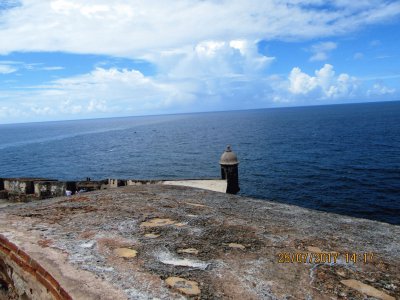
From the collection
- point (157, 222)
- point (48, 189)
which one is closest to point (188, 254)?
point (157, 222)

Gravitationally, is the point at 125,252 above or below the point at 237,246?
above

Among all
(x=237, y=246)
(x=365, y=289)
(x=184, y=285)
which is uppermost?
(x=184, y=285)

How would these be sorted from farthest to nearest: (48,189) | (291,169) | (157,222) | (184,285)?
(291,169) < (48,189) < (157,222) < (184,285)

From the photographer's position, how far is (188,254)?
466 centimetres

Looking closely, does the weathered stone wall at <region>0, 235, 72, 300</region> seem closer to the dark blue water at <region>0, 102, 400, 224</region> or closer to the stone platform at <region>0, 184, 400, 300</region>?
the stone platform at <region>0, 184, 400, 300</region>

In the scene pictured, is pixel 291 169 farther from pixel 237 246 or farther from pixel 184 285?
pixel 184 285

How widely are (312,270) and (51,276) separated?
3456mm

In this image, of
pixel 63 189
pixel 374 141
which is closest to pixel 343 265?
pixel 63 189

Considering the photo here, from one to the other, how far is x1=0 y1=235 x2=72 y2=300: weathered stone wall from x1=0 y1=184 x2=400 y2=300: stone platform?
2 cm

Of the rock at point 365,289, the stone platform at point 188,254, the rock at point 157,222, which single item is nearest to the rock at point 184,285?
the stone platform at point 188,254

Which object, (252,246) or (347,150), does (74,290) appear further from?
(347,150)

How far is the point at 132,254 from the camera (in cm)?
450
